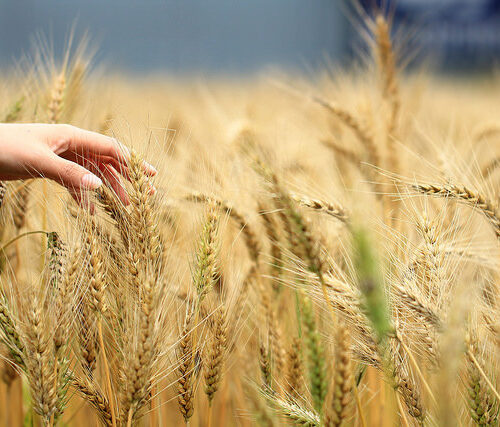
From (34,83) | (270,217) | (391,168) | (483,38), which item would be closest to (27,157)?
(270,217)

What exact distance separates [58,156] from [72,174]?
47 mm

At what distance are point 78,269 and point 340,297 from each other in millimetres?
476

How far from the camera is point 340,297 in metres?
0.91

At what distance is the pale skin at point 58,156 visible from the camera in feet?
2.86

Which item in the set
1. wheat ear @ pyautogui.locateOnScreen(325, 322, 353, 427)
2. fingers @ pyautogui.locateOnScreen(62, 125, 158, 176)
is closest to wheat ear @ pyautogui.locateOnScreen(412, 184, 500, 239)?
wheat ear @ pyautogui.locateOnScreen(325, 322, 353, 427)

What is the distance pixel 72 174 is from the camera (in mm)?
869

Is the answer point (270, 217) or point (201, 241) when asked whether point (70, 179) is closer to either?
point (201, 241)

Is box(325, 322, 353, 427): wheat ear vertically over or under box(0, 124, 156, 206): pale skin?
under

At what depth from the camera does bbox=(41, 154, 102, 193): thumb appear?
860 millimetres

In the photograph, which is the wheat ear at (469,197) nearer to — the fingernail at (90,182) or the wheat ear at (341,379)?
the wheat ear at (341,379)

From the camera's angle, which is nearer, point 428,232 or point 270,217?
point 428,232

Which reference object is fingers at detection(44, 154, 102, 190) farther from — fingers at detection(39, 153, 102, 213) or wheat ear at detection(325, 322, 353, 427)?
wheat ear at detection(325, 322, 353, 427)

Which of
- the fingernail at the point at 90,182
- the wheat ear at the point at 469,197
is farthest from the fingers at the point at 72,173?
the wheat ear at the point at 469,197

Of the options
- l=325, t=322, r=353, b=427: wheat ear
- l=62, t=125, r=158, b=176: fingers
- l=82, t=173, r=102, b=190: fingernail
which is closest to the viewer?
l=325, t=322, r=353, b=427: wheat ear
